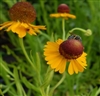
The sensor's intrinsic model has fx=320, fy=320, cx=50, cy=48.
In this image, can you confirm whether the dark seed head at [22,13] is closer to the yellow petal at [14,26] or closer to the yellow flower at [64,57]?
the yellow petal at [14,26]

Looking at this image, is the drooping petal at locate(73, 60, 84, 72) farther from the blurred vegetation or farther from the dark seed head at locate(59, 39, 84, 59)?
the blurred vegetation

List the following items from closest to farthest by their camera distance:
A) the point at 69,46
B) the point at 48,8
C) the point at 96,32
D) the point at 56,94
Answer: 1. the point at 69,46
2. the point at 56,94
3. the point at 96,32
4. the point at 48,8

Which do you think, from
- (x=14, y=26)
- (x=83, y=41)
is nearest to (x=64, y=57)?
(x=14, y=26)

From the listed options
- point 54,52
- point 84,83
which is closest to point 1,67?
point 54,52

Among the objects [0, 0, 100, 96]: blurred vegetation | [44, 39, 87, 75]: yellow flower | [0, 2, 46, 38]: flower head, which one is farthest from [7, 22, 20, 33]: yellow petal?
[0, 0, 100, 96]: blurred vegetation

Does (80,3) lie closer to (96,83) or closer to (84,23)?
(84,23)

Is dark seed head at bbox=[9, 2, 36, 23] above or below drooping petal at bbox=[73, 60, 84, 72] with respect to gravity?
above

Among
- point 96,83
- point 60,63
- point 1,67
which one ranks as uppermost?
point 60,63

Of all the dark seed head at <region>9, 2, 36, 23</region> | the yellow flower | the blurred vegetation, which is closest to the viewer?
the yellow flower

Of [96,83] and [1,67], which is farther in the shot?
[96,83]
